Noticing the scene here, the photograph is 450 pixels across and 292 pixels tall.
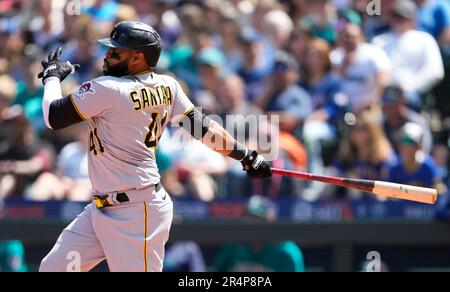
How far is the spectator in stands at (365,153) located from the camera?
8.67 metres

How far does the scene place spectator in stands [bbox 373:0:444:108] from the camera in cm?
923

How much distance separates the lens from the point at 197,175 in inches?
344

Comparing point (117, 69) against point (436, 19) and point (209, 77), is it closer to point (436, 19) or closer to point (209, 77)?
point (209, 77)

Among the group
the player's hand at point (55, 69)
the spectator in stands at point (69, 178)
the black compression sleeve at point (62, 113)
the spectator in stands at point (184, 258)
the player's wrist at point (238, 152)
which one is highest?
the player's hand at point (55, 69)

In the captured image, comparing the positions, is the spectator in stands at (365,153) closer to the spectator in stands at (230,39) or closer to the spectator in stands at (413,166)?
the spectator in stands at (413,166)

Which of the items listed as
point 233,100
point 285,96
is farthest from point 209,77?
point 285,96

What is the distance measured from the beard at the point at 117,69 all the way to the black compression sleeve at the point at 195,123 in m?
0.51

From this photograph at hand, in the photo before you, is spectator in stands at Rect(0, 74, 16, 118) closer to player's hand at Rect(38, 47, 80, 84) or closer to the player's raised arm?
player's hand at Rect(38, 47, 80, 84)

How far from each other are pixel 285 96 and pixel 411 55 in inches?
50.4

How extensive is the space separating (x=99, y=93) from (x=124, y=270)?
3.39 ft

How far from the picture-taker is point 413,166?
8602 mm

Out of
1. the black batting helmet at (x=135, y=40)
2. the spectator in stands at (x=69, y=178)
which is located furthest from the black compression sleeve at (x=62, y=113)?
the spectator in stands at (x=69, y=178)
